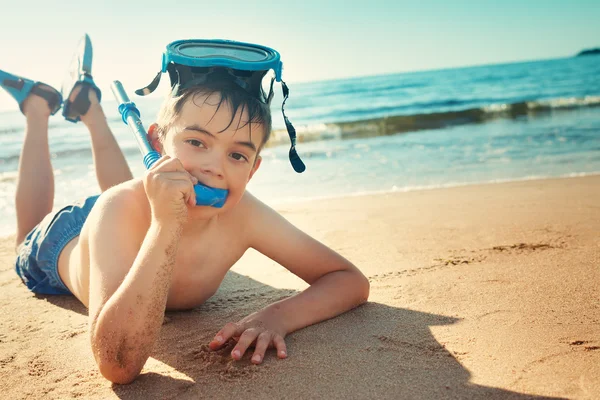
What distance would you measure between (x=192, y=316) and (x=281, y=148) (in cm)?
945

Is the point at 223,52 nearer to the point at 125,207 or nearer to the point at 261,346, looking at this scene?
the point at 125,207

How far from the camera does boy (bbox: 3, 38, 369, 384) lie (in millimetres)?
1896

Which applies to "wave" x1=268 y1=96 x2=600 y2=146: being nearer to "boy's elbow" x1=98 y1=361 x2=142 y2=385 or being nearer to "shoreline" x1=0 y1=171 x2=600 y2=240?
"shoreline" x1=0 y1=171 x2=600 y2=240

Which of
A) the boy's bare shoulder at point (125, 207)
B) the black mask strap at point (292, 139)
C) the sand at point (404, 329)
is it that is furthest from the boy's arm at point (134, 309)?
the black mask strap at point (292, 139)

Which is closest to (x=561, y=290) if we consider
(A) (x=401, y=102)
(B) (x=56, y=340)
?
(B) (x=56, y=340)

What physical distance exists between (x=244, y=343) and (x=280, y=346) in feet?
0.52

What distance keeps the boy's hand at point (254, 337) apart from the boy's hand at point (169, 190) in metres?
0.58

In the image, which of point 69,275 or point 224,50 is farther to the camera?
point 69,275

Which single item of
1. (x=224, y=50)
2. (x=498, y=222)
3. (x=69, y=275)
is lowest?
(x=498, y=222)

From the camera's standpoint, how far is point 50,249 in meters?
3.42

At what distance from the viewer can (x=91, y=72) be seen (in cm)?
462

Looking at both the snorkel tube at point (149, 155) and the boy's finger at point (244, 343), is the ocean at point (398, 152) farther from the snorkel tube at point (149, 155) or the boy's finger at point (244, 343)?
the boy's finger at point (244, 343)

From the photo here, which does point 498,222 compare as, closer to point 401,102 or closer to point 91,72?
point 91,72

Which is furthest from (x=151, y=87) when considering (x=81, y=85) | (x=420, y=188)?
(x=420, y=188)
